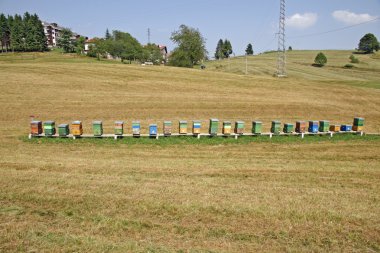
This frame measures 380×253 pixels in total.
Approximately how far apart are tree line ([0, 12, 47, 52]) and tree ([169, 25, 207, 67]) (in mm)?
47003

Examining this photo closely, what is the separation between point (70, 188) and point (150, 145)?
8.35 meters

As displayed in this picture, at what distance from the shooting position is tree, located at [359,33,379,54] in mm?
144125

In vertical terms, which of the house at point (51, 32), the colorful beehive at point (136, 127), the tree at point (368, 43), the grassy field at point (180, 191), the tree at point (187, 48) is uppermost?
the house at point (51, 32)

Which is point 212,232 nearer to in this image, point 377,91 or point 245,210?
point 245,210

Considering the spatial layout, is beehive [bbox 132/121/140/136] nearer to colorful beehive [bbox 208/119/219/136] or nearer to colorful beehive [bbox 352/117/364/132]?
colorful beehive [bbox 208/119/219/136]

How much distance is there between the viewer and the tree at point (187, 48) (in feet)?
298

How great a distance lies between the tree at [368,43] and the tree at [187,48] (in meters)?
93.9

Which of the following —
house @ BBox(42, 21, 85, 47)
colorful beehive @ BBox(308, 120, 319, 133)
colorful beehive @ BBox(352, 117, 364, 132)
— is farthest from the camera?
house @ BBox(42, 21, 85, 47)

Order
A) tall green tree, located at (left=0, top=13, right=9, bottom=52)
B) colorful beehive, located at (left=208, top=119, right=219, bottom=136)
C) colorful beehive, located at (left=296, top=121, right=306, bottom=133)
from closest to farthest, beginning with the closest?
colorful beehive, located at (left=208, top=119, right=219, bottom=136), colorful beehive, located at (left=296, top=121, right=306, bottom=133), tall green tree, located at (left=0, top=13, right=9, bottom=52)

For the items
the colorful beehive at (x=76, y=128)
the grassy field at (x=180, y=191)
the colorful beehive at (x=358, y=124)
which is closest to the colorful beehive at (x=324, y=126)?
the grassy field at (x=180, y=191)

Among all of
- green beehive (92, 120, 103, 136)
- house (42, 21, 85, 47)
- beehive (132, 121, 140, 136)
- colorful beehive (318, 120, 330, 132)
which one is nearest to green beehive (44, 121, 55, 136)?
green beehive (92, 120, 103, 136)

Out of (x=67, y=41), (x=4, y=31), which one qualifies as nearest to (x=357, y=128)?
(x=67, y=41)

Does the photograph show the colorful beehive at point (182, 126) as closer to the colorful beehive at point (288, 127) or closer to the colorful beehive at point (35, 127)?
the colorful beehive at point (288, 127)

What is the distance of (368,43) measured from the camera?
14712 cm
